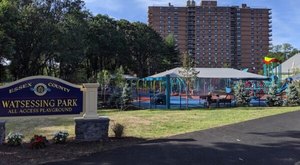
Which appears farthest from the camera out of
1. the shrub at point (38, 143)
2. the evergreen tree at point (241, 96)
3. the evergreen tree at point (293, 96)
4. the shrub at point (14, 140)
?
the evergreen tree at point (241, 96)

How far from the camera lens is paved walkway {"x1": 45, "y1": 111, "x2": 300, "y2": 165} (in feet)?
26.2

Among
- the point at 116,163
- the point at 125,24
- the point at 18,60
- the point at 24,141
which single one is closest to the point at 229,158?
the point at 116,163

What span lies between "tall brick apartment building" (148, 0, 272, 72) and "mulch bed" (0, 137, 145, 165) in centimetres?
11543

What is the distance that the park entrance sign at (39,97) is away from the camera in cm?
1018

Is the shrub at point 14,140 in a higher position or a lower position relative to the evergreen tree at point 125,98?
lower

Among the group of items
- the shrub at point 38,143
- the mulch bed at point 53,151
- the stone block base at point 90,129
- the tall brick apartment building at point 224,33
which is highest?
the tall brick apartment building at point 224,33

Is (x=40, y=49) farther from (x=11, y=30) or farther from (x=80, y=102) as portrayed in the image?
(x=80, y=102)

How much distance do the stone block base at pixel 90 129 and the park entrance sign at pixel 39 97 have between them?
2.00ft

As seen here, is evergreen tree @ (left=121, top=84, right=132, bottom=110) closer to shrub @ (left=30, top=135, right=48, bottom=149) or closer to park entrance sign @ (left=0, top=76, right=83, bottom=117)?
park entrance sign @ (left=0, top=76, right=83, bottom=117)

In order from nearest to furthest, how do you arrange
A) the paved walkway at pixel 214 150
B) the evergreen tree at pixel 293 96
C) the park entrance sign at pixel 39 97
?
the paved walkway at pixel 214 150, the park entrance sign at pixel 39 97, the evergreen tree at pixel 293 96

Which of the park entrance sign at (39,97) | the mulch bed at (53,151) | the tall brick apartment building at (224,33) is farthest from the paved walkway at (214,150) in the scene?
the tall brick apartment building at (224,33)

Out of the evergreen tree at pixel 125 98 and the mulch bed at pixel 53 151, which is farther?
the evergreen tree at pixel 125 98

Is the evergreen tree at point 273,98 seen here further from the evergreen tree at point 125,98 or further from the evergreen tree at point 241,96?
the evergreen tree at point 125,98

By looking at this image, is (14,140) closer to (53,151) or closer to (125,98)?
(53,151)
